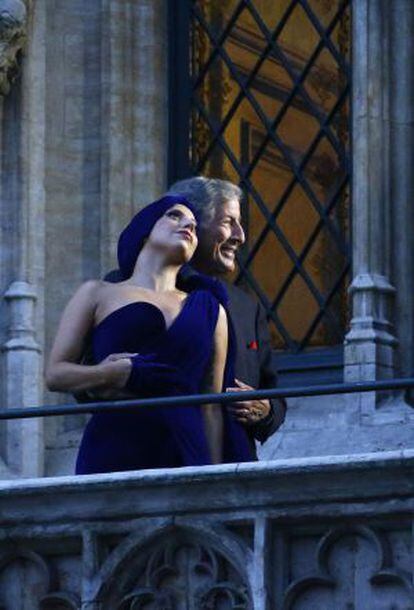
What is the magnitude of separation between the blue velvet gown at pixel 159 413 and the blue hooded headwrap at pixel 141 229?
1.15 ft

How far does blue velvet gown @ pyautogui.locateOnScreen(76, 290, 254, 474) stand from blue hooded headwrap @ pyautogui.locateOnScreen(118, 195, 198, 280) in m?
0.35

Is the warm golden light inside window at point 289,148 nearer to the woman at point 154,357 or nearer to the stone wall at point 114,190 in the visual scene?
the stone wall at point 114,190

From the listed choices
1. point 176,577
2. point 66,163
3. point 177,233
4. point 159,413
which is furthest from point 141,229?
point 66,163

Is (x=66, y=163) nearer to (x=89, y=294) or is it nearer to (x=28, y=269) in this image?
(x=28, y=269)

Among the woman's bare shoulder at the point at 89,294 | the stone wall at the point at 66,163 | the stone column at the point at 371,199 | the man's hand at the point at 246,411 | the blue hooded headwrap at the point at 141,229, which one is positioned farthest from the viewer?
the stone wall at the point at 66,163

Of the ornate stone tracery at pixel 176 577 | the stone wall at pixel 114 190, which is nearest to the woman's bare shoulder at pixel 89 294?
the ornate stone tracery at pixel 176 577

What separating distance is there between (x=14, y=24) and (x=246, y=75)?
1226mm

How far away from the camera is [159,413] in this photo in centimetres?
1712

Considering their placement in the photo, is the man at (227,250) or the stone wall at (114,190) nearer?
the man at (227,250)

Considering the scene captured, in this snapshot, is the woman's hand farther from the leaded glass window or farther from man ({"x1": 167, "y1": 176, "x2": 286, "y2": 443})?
the leaded glass window

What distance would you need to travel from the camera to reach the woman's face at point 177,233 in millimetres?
17422

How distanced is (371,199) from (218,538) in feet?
11.8

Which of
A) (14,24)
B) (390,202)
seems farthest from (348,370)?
(14,24)

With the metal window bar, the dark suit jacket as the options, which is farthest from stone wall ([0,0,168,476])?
the metal window bar
